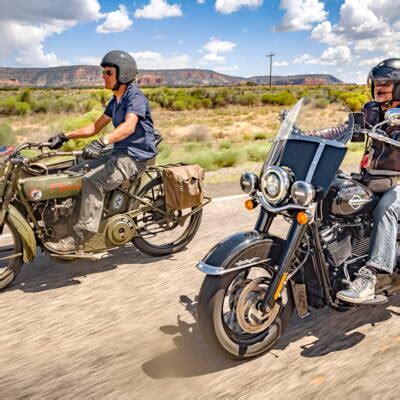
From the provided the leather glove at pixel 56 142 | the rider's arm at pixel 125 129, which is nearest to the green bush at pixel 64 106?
the leather glove at pixel 56 142

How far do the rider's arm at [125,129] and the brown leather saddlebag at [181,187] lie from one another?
70cm

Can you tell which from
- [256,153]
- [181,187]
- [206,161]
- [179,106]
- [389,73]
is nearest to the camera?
[389,73]

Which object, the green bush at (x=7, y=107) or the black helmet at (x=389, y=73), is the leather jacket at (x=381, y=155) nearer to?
the black helmet at (x=389, y=73)

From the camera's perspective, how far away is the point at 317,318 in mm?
3953

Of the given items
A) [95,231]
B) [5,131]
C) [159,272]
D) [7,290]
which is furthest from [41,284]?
[5,131]

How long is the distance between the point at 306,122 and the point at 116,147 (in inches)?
93.6

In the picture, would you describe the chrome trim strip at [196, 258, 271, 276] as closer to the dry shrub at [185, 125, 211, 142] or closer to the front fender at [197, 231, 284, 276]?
the front fender at [197, 231, 284, 276]

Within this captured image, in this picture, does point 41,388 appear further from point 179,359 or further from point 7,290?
point 7,290

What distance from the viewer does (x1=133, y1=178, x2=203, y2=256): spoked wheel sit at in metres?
5.44

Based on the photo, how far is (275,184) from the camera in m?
3.10

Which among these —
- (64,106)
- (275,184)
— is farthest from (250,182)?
(64,106)

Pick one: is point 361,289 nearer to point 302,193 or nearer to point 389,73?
point 302,193

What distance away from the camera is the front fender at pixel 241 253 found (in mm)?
3057

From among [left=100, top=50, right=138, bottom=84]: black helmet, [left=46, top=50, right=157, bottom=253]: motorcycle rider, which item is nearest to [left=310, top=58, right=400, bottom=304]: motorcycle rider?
[left=46, top=50, right=157, bottom=253]: motorcycle rider
